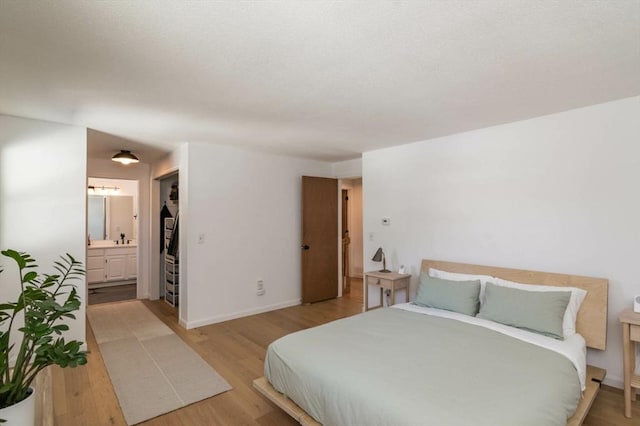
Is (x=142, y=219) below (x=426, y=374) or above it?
above

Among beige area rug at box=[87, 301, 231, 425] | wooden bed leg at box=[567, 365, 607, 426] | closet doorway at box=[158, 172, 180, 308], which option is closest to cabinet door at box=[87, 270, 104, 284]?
closet doorway at box=[158, 172, 180, 308]

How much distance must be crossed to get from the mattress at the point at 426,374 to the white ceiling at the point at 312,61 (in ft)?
6.06

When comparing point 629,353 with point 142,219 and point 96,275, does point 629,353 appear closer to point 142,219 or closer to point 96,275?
point 142,219

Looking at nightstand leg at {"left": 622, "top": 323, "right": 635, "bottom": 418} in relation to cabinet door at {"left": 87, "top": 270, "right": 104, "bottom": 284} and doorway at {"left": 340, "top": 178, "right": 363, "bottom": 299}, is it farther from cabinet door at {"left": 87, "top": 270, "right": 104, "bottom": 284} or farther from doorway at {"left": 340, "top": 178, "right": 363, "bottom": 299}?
cabinet door at {"left": 87, "top": 270, "right": 104, "bottom": 284}

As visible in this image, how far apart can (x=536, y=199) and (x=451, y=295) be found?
1.23 metres

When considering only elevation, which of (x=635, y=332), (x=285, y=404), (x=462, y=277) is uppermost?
(x=462, y=277)

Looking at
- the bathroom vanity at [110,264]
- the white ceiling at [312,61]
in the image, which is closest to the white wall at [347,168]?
the white ceiling at [312,61]

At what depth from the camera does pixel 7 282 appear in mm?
3041

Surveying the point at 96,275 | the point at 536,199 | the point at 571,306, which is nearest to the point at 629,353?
the point at 571,306

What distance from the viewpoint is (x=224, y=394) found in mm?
2600

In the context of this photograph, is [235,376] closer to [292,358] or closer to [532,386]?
[292,358]

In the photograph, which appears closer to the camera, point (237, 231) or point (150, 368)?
point (150, 368)

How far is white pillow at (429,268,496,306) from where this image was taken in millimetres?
3203

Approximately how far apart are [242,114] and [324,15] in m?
1.64
